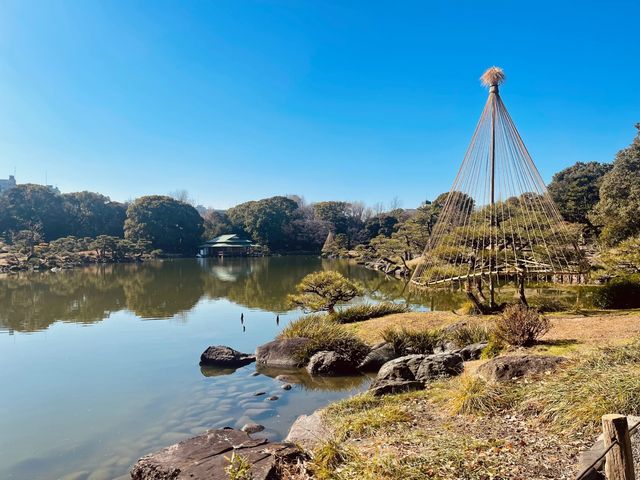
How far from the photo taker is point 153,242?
51594 mm

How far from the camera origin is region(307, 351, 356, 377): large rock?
891 centimetres

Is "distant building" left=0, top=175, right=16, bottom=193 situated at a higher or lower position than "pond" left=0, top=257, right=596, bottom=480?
higher

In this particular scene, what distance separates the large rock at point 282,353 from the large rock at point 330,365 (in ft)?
1.86

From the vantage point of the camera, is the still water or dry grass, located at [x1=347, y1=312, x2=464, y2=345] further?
dry grass, located at [x1=347, y1=312, x2=464, y2=345]

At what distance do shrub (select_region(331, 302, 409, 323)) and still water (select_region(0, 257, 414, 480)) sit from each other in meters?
2.13

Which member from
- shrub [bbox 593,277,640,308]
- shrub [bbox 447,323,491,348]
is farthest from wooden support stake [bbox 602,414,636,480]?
shrub [bbox 593,277,640,308]

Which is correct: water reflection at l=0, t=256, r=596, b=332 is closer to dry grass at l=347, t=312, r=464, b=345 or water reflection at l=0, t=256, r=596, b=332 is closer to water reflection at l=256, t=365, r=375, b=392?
dry grass at l=347, t=312, r=464, b=345

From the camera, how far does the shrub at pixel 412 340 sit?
937 centimetres

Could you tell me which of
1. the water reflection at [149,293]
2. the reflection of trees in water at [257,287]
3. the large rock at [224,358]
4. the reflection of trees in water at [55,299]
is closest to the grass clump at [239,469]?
the large rock at [224,358]

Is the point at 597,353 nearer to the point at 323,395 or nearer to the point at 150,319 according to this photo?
the point at 323,395

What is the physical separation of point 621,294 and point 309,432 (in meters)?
10.2

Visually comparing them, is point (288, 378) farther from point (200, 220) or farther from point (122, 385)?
point (200, 220)

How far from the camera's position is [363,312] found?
43.5 feet

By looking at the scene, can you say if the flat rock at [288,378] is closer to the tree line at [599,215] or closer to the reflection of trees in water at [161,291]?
the tree line at [599,215]
